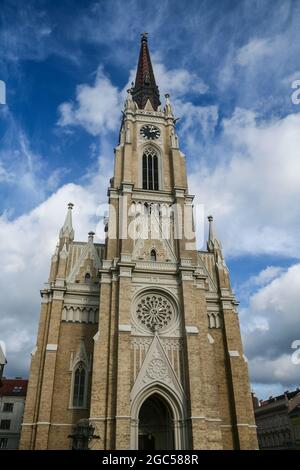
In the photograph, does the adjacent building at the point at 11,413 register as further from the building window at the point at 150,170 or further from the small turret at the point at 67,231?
the building window at the point at 150,170

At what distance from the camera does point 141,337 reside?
25453mm

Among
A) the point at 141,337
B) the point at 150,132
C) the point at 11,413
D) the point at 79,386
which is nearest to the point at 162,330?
the point at 141,337

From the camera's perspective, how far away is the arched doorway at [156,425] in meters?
24.0

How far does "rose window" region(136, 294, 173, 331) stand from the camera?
26.3m

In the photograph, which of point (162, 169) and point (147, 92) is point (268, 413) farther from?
point (147, 92)

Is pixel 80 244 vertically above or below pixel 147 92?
below

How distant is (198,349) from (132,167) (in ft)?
57.2

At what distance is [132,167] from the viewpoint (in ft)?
111

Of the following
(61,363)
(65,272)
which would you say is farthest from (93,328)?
(65,272)

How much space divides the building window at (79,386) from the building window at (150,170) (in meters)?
16.6

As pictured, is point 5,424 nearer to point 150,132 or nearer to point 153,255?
point 153,255

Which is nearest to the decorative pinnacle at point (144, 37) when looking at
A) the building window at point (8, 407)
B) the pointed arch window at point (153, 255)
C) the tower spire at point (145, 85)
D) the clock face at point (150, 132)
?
the tower spire at point (145, 85)

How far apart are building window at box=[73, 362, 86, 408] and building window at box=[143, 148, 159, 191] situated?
16555mm

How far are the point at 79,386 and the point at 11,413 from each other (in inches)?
1079
